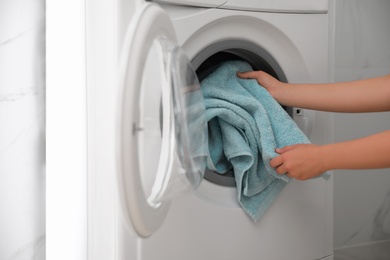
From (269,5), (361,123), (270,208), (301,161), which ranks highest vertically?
(269,5)

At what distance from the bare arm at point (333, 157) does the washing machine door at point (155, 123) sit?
197 millimetres

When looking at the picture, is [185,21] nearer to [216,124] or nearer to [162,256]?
[216,124]

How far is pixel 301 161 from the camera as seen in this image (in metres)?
0.98

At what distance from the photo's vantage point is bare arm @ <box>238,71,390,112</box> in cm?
109

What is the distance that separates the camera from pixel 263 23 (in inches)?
42.1

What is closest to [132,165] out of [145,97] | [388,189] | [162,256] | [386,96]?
[145,97]

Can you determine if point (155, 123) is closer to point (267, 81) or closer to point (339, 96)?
point (267, 81)

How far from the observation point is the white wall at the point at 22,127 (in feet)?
3.72

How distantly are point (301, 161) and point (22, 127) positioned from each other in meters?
0.67

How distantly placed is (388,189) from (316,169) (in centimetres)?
79

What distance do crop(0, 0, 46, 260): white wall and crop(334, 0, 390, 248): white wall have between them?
936mm

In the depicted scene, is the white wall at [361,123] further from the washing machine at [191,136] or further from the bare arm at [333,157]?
the bare arm at [333,157]

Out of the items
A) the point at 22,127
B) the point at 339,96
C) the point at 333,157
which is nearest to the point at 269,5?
the point at 339,96

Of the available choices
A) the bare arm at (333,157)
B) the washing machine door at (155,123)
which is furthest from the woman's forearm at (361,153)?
the washing machine door at (155,123)
